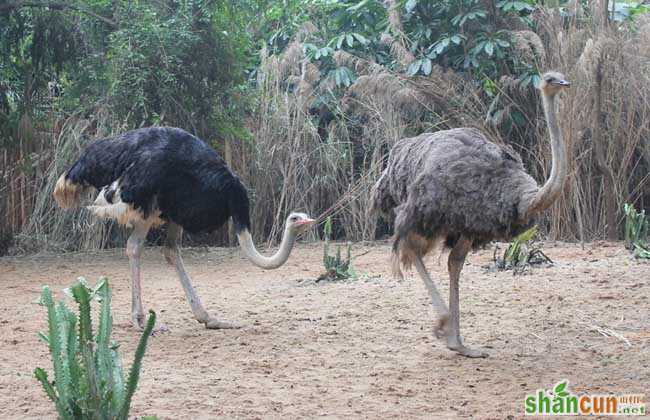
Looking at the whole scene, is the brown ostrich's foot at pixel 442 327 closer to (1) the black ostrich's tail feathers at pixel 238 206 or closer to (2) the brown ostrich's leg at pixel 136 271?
(1) the black ostrich's tail feathers at pixel 238 206

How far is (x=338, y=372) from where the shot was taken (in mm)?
4891

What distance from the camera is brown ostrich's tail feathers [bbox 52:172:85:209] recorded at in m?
6.71

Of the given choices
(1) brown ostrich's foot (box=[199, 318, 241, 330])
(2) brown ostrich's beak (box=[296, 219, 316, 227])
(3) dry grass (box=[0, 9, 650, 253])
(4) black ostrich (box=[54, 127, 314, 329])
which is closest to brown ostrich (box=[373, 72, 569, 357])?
(2) brown ostrich's beak (box=[296, 219, 316, 227])

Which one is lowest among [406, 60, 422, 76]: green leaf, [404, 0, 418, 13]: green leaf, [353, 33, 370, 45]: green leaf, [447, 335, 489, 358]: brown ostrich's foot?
[447, 335, 489, 358]: brown ostrich's foot

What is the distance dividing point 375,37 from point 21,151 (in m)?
4.74

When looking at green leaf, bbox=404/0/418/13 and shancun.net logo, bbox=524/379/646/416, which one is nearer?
shancun.net logo, bbox=524/379/646/416

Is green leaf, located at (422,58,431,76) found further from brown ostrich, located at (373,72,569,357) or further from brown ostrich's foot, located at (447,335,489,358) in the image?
brown ostrich's foot, located at (447,335,489,358)

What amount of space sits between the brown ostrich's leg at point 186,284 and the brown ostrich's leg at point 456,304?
62.4 inches

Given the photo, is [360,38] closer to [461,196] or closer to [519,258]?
[519,258]

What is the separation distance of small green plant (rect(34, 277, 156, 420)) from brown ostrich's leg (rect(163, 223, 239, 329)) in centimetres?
258

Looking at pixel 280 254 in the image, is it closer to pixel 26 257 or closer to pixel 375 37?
pixel 26 257

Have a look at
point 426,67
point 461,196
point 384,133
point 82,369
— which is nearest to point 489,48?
point 426,67

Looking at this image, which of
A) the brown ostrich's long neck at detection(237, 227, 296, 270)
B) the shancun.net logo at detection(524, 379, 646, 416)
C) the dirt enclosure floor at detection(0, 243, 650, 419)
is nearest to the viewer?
the shancun.net logo at detection(524, 379, 646, 416)

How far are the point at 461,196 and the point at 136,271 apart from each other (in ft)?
7.90
